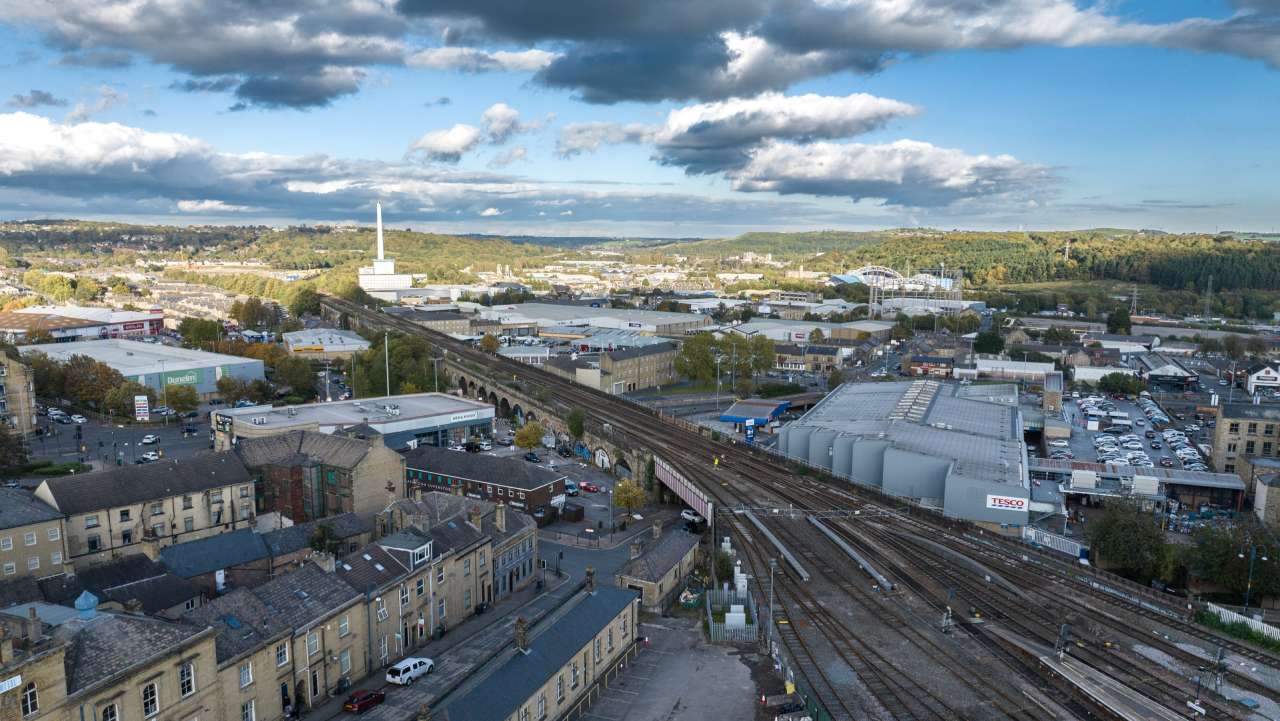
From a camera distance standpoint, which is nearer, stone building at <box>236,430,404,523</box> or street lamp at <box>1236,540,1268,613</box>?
street lamp at <box>1236,540,1268,613</box>

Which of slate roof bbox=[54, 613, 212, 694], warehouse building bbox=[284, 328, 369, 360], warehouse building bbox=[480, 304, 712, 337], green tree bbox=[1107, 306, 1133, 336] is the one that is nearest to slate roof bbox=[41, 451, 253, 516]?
slate roof bbox=[54, 613, 212, 694]

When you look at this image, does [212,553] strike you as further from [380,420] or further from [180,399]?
[180,399]

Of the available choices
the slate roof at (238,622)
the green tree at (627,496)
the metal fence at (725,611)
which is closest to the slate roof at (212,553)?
the slate roof at (238,622)

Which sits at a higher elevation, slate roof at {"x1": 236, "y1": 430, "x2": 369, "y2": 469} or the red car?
slate roof at {"x1": 236, "y1": 430, "x2": 369, "y2": 469}

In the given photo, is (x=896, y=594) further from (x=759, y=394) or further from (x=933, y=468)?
(x=759, y=394)

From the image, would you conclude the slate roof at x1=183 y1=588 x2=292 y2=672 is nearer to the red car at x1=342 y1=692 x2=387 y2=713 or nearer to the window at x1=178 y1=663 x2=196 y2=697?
the window at x1=178 y1=663 x2=196 y2=697

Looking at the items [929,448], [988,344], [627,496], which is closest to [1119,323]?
[988,344]

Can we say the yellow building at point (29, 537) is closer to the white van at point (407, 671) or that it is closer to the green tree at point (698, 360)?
the white van at point (407, 671)
